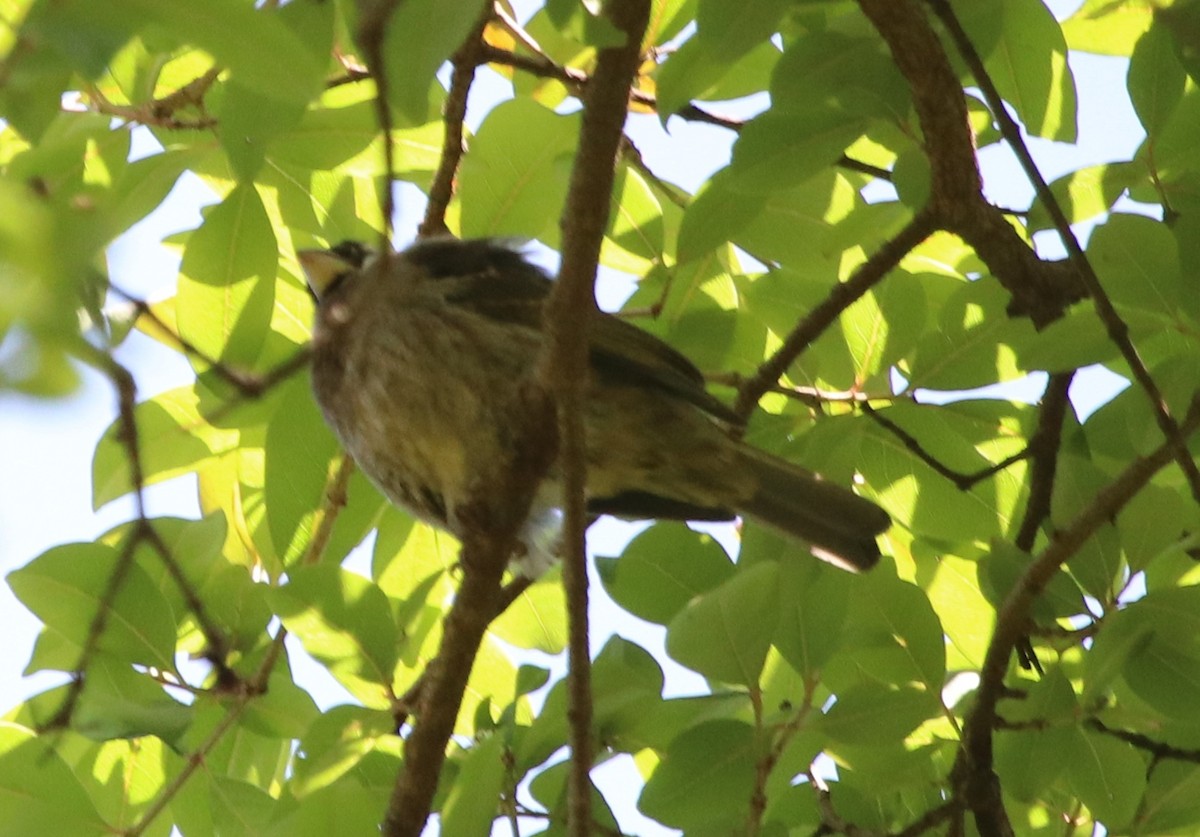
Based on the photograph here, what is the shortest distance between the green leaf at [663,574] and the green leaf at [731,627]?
0.41 metres

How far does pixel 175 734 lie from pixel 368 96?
1.63 m

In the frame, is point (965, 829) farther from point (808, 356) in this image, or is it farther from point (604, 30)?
point (604, 30)

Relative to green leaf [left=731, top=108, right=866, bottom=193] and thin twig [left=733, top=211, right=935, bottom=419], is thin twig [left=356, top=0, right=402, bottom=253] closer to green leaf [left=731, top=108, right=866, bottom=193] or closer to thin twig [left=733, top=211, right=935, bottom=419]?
green leaf [left=731, top=108, right=866, bottom=193]

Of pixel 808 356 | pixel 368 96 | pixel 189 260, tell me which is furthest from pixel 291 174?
pixel 808 356

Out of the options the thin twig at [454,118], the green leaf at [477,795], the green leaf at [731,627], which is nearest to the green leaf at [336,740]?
the green leaf at [477,795]

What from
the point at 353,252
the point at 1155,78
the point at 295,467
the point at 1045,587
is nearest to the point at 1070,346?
the point at 1045,587

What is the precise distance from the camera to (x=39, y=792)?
2742 mm

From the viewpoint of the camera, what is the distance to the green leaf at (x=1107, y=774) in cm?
294

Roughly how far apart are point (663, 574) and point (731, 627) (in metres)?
0.48

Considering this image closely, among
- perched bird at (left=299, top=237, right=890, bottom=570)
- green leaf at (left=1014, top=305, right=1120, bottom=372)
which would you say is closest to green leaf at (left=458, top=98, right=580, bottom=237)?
perched bird at (left=299, top=237, right=890, bottom=570)

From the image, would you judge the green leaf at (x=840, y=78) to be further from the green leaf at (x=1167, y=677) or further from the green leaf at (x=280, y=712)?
the green leaf at (x=280, y=712)

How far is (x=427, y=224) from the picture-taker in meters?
3.77

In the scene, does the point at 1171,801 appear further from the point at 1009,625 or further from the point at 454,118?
the point at 454,118

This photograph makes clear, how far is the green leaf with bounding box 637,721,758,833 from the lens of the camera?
271 centimetres
